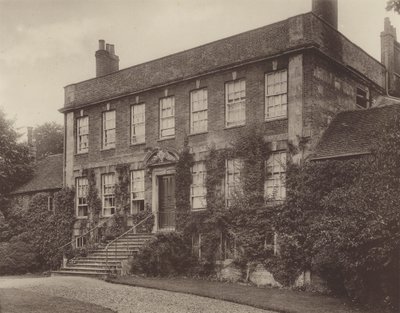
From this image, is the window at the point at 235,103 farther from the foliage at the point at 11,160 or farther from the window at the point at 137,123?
the foliage at the point at 11,160

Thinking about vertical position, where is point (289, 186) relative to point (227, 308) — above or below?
above

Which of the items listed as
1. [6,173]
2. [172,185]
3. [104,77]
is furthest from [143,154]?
[6,173]

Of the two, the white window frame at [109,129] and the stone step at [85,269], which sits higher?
the white window frame at [109,129]

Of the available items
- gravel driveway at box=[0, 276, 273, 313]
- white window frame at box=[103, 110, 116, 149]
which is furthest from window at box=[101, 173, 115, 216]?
gravel driveway at box=[0, 276, 273, 313]

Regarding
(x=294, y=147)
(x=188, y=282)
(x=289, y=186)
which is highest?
(x=294, y=147)

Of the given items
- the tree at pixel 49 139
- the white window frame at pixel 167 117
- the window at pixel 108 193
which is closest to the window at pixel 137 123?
the white window frame at pixel 167 117

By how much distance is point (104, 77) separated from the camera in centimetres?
2753

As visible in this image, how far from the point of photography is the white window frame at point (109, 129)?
2683cm

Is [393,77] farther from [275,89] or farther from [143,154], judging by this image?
[143,154]

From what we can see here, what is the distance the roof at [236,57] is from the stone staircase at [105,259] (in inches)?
263

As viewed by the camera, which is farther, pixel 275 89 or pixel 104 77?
pixel 104 77

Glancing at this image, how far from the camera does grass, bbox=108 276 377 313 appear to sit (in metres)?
13.9

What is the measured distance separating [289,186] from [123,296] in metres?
7.10

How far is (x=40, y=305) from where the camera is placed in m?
13.3
